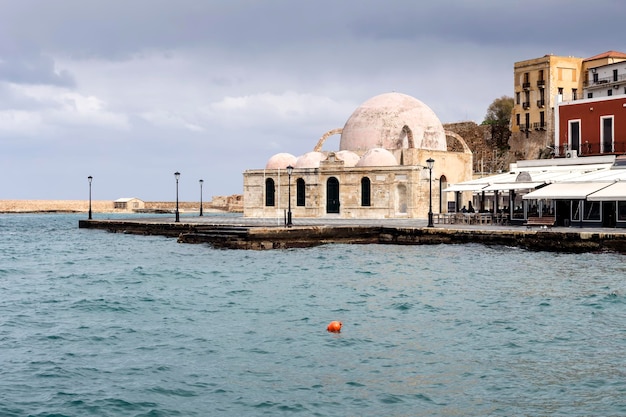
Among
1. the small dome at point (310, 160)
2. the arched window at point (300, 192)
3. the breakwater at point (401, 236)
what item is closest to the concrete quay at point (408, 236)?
the breakwater at point (401, 236)

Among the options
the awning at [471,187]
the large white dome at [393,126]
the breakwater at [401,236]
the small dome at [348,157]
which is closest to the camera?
the breakwater at [401,236]

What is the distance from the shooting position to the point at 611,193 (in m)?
26.8

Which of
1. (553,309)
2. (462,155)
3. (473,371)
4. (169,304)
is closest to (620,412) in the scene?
(473,371)

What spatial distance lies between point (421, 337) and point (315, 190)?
32.8 metres

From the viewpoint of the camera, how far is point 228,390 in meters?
9.42

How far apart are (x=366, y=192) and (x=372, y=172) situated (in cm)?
126

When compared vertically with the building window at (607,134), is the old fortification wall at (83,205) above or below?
below

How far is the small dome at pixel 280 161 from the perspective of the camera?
4819cm

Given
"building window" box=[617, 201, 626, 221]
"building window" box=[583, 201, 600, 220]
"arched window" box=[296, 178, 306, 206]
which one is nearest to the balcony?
"arched window" box=[296, 178, 306, 206]

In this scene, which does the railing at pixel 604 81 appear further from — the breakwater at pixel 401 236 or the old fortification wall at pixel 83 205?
the old fortification wall at pixel 83 205

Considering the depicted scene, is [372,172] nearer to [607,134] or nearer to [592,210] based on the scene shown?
[607,134]

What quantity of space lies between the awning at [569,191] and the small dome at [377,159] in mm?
14941

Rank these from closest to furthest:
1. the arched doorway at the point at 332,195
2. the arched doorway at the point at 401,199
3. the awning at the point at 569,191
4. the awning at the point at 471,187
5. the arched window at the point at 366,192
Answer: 1. the awning at the point at 569,191
2. the awning at the point at 471,187
3. the arched doorway at the point at 401,199
4. the arched window at the point at 366,192
5. the arched doorway at the point at 332,195

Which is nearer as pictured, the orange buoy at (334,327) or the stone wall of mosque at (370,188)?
the orange buoy at (334,327)
